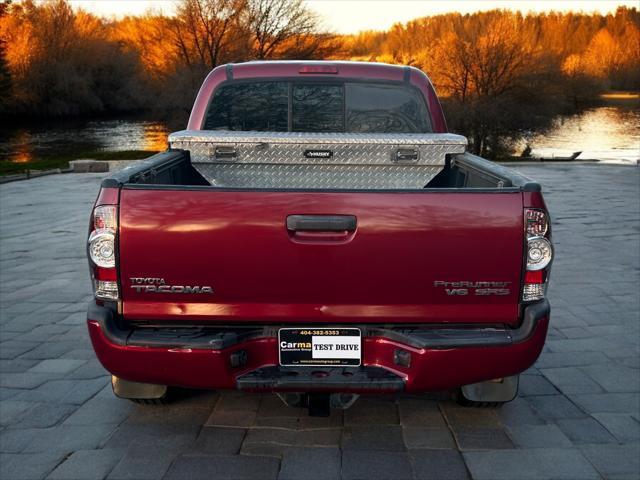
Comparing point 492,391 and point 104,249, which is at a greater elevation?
point 104,249

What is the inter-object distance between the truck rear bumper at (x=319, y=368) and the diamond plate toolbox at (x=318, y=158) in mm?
1439

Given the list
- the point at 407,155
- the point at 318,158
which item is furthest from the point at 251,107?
the point at 407,155

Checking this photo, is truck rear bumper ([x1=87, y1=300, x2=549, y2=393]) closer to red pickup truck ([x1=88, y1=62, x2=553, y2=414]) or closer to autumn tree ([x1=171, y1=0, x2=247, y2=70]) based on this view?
red pickup truck ([x1=88, y1=62, x2=553, y2=414])

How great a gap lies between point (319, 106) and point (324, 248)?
7.18ft

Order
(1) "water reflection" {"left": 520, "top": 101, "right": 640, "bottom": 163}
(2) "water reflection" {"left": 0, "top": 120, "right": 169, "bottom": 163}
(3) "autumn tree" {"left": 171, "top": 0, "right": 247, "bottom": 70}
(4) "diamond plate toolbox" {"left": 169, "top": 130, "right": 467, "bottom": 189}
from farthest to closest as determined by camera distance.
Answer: (3) "autumn tree" {"left": 171, "top": 0, "right": 247, "bottom": 70}, (2) "water reflection" {"left": 0, "top": 120, "right": 169, "bottom": 163}, (1) "water reflection" {"left": 520, "top": 101, "right": 640, "bottom": 163}, (4) "diamond plate toolbox" {"left": 169, "top": 130, "right": 467, "bottom": 189}

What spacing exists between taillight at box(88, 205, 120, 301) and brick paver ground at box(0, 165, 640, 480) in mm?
973

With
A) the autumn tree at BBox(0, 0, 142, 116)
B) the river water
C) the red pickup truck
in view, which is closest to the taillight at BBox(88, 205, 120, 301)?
the red pickup truck

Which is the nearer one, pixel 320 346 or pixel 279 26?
pixel 320 346

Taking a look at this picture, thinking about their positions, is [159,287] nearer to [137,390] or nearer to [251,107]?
[137,390]

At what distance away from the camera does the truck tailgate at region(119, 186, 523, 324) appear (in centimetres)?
268

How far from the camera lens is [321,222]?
2684 millimetres

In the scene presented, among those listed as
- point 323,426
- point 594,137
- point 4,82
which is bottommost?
point 594,137

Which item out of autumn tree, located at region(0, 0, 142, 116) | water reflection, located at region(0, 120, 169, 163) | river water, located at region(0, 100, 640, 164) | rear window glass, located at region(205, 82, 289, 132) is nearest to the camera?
rear window glass, located at region(205, 82, 289, 132)

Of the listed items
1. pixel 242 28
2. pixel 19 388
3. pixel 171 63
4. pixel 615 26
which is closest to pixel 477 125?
pixel 242 28
